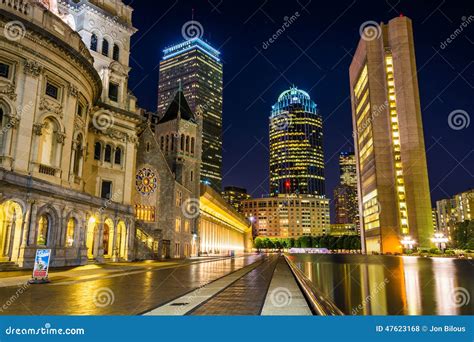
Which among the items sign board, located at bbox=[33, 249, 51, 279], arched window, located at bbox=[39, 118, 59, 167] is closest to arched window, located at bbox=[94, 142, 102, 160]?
arched window, located at bbox=[39, 118, 59, 167]

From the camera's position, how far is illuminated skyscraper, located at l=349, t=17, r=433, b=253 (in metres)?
93.0

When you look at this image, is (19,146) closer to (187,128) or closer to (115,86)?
(115,86)

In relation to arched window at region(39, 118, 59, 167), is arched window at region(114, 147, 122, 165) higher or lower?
higher

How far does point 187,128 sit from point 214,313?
59.1 meters

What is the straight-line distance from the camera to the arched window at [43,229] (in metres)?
27.3

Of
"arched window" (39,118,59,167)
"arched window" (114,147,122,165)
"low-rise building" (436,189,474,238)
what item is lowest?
"arched window" (39,118,59,167)

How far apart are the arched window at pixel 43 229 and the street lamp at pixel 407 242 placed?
8282 centimetres

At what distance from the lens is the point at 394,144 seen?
9800cm

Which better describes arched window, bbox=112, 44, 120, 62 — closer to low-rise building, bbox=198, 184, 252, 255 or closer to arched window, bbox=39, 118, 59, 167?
arched window, bbox=39, 118, 59, 167

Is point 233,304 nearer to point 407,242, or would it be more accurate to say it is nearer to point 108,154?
point 108,154

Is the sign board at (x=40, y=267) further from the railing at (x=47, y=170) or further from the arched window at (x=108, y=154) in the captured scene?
the arched window at (x=108, y=154)

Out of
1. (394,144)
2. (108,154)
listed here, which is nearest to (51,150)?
(108,154)

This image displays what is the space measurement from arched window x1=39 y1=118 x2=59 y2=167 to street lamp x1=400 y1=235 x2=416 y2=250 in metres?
82.3

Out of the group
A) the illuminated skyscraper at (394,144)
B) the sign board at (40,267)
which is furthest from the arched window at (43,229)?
the illuminated skyscraper at (394,144)
